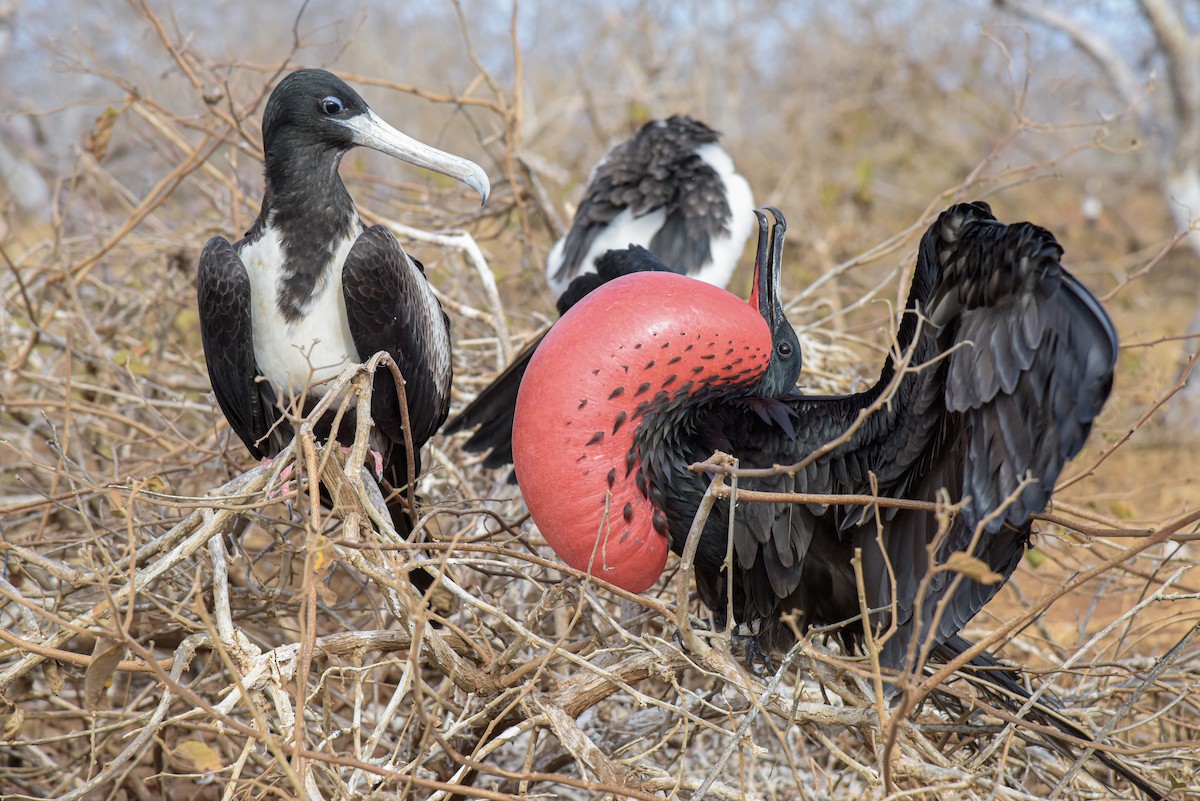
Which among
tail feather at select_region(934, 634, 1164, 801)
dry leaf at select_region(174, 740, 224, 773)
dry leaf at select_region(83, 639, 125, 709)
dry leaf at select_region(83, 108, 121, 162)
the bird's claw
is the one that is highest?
dry leaf at select_region(83, 108, 121, 162)

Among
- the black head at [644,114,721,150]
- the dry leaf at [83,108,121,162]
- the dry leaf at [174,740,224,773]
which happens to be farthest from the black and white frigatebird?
the black head at [644,114,721,150]

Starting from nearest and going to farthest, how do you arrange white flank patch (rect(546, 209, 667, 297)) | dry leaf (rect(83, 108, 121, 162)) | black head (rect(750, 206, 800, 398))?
black head (rect(750, 206, 800, 398)) → dry leaf (rect(83, 108, 121, 162)) → white flank patch (rect(546, 209, 667, 297))

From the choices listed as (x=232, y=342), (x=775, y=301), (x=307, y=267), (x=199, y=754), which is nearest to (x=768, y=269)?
(x=775, y=301)

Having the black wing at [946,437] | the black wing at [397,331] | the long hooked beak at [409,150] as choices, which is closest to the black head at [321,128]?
the long hooked beak at [409,150]

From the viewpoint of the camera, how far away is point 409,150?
208 centimetres

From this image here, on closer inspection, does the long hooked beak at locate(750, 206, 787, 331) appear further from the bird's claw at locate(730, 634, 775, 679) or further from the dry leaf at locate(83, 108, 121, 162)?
the dry leaf at locate(83, 108, 121, 162)

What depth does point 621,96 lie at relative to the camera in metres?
6.48

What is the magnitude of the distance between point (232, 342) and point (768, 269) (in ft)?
3.63

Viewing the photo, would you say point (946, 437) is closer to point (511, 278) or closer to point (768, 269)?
point (768, 269)

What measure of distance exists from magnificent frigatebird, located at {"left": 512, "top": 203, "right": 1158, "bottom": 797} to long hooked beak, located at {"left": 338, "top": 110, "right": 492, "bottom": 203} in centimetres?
36

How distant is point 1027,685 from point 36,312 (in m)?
2.68

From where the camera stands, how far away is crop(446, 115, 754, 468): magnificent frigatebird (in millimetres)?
3549

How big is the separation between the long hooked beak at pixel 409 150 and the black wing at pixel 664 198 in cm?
137

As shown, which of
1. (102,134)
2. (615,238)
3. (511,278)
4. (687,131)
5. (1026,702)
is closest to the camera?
(1026,702)
